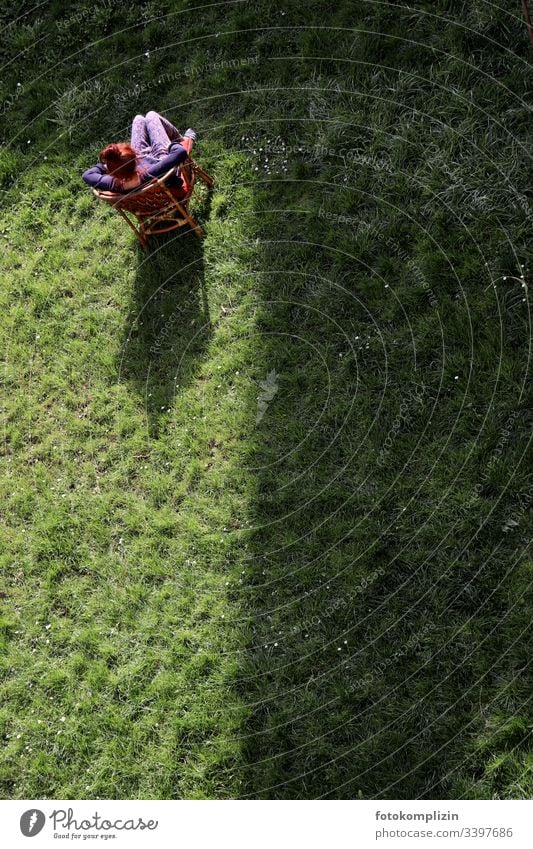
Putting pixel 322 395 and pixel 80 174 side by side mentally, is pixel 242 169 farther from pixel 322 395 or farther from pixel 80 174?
pixel 322 395

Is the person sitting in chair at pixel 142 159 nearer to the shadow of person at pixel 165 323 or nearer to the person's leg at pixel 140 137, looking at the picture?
the person's leg at pixel 140 137

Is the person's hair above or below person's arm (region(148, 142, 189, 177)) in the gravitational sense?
above

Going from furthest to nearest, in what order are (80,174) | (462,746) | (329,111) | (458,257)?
(80,174) < (329,111) < (458,257) < (462,746)

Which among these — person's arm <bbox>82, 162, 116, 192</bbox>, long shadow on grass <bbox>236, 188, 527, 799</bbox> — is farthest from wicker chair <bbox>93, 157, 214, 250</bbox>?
long shadow on grass <bbox>236, 188, 527, 799</bbox>

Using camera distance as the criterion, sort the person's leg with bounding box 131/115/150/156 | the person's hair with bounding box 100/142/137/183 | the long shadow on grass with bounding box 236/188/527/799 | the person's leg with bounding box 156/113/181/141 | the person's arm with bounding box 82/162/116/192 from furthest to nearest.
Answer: the person's leg with bounding box 156/113/181/141
the person's leg with bounding box 131/115/150/156
the person's arm with bounding box 82/162/116/192
the person's hair with bounding box 100/142/137/183
the long shadow on grass with bounding box 236/188/527/799

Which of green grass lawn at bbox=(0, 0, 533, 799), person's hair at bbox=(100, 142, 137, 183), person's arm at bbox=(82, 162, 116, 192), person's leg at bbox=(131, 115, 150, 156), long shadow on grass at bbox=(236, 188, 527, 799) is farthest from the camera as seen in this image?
person's leg at bbox=(131, 115, 150, 156)

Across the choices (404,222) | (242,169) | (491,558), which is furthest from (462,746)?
(242,169)

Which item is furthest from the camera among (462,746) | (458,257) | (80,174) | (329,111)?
(80,174)

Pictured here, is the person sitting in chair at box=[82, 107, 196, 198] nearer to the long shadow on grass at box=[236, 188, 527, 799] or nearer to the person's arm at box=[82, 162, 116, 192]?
the person's arm at box=[82, 162, 116, 192]
